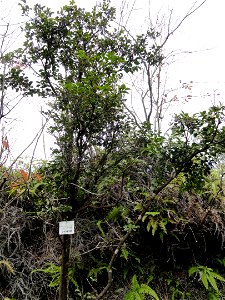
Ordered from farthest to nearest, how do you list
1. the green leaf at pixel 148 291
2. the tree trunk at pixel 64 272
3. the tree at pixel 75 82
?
the green leaf at pixel 148 291
the tree trunk at pixel 64 272
the tree at pixel 75 82

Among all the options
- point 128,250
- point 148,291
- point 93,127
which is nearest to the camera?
point 93,127

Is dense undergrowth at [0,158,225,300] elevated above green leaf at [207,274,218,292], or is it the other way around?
dense undergrowth at [0,158,225,300]

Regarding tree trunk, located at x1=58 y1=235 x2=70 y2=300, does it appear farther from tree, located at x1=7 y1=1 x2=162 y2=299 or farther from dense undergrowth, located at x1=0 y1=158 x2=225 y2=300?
dense undergrowth, located at x1=0 y1=158 x2=225 y2=300

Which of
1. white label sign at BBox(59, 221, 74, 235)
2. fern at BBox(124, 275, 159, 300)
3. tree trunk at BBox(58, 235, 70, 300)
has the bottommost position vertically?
fern at BBox(124, 275, 159, 300)

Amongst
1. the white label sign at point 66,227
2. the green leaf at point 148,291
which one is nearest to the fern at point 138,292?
the green leaf at point 148,291

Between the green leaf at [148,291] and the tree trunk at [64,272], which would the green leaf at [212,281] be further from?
the tree trunk at [64,272]

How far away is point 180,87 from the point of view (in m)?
6.42

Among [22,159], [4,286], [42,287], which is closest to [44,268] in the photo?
[42,287]

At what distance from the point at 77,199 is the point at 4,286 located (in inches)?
70.1

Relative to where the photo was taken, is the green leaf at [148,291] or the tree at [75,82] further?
the green leaf at [148,291]

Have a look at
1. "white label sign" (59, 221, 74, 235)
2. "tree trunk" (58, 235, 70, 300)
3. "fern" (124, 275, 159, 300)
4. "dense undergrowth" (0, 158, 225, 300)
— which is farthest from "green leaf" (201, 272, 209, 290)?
"white label sign" (59, 221, 74, 235)

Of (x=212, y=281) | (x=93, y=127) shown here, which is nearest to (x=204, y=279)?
(x=212, y=281)

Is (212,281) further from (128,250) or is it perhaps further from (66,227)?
(66,227)

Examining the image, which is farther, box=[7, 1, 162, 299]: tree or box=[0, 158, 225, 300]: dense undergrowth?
box=[0, 158, 225, 300]: dense undergrowth
